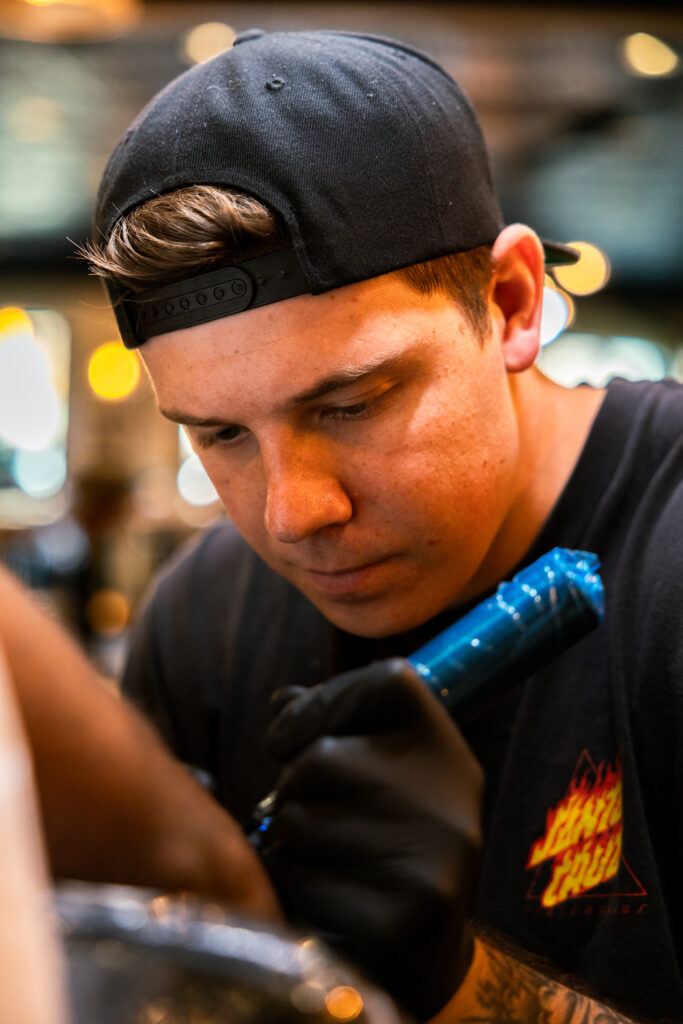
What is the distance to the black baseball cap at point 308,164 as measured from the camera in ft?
2.55

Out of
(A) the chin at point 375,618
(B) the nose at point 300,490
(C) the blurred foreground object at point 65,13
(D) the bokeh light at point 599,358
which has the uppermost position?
(C) the blurred foreground object at point 65,13

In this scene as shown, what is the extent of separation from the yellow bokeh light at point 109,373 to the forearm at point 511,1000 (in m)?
7.01

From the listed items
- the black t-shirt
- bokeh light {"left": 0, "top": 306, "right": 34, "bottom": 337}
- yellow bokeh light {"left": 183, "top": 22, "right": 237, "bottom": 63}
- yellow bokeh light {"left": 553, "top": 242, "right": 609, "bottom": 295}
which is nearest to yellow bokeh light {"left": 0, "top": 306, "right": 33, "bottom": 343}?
bokeh light {"left": 0, "top": 306, "right": 34, "bottom": 337}

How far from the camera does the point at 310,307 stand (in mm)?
791

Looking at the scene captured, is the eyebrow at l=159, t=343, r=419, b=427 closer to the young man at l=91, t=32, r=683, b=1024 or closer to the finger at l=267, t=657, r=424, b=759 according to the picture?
the young man at l=91, t=32, r=683, b=1024

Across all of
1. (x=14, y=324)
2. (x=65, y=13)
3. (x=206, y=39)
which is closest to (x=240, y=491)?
(x=65, y=13)

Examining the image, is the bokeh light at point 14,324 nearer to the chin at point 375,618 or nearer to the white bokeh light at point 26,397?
the white bokeh light at point 26,397

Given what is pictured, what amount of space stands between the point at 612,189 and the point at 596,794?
5777 millimetres

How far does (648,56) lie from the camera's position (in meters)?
4.10

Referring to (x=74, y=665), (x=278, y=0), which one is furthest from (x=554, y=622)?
(x=278, y=0)

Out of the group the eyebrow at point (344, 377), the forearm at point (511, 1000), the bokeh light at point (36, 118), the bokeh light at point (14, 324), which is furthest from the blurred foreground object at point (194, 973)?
the bokeh light at point (14, 324)

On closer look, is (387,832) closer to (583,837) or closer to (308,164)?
(583,837)

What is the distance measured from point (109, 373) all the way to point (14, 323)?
80cm

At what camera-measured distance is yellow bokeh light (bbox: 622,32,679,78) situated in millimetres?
3844
